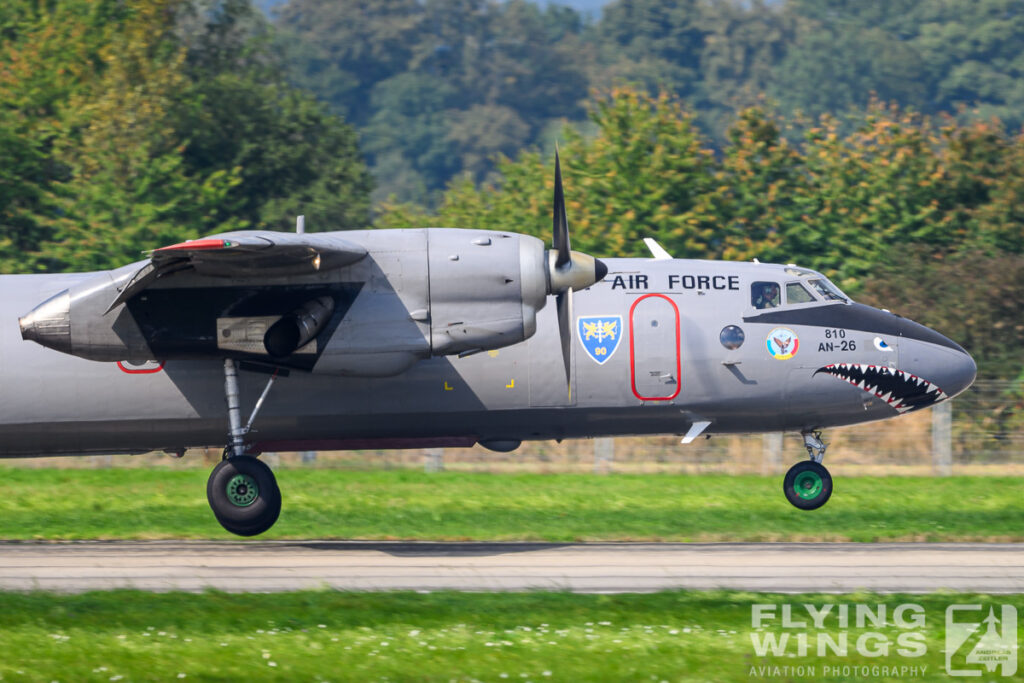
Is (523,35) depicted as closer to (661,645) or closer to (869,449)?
(869,449)

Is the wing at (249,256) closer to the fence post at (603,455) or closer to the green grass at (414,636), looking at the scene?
the green grass at (414,636)

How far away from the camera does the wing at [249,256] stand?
16.8 meters

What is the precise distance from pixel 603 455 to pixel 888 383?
1052 cm

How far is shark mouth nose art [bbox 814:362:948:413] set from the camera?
2005cm

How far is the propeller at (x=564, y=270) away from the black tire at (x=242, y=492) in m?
4.59

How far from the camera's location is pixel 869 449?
99.8ft

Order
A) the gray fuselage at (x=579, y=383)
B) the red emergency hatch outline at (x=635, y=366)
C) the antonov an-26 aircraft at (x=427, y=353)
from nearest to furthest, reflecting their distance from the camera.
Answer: the antonov an-26 aircraft at (x=427, y=353) < the gray fuselage at (x=579, y=383) < the red emergency hatch outline at (x=635, y=366)

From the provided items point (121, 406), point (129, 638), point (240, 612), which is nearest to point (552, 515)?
point (121, 406)

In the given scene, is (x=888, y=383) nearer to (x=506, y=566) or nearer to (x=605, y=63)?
(x=506, y=566)

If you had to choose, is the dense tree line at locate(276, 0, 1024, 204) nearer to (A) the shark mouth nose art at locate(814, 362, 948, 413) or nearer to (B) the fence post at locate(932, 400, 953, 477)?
(B) the fence post at locate(932, 400, 953, 477)

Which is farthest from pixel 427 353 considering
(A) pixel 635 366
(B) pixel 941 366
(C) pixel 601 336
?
(B) pixel 941 366

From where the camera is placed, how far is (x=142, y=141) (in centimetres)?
4150

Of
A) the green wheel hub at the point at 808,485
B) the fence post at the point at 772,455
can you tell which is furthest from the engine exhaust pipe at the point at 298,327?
the fence post at the point at 772,455

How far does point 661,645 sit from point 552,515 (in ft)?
32.6
